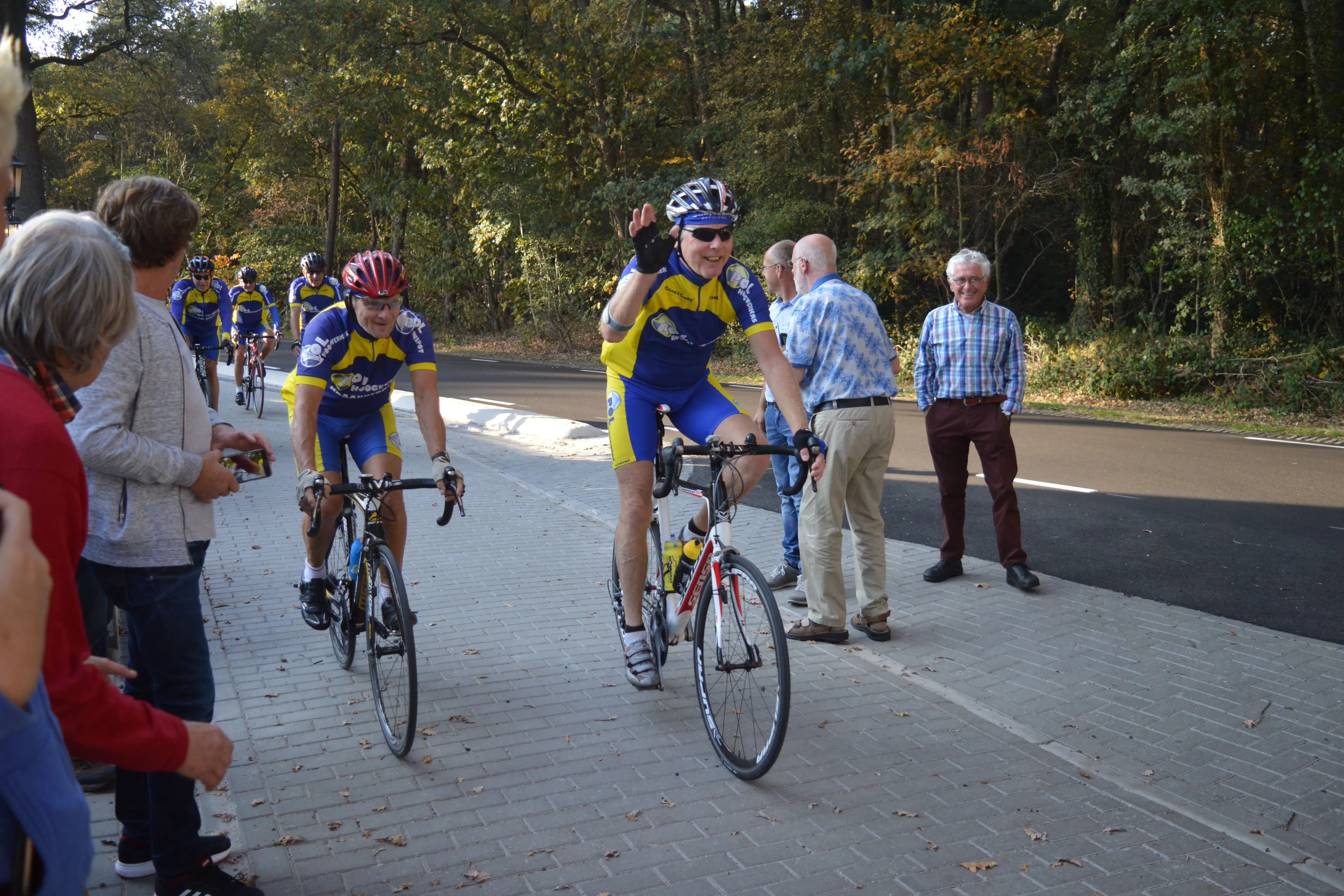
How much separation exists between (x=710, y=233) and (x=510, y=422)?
10.9 m

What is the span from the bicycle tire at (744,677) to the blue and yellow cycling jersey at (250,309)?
1348 centimetres

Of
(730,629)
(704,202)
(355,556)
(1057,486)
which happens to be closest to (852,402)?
(704,202)

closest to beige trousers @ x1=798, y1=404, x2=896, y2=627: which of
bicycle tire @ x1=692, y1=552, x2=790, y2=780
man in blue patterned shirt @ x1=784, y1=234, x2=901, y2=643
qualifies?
man in blue patterned shirt @ x1=784, y1=234, x2=901, y2=643

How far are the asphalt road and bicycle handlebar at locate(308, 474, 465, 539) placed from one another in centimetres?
352

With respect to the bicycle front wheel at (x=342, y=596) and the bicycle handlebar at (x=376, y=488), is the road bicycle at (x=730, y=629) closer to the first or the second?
the bicycle handlebar at (x=376, y=488)

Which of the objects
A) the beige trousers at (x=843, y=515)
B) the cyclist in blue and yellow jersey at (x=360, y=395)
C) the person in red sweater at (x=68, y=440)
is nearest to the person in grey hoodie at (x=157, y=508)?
the person in red sweater at (x=68, y=440)

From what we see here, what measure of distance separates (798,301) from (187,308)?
974 centimetres

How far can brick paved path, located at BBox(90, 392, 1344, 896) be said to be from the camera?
11.8 ft

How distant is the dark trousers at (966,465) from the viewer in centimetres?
707

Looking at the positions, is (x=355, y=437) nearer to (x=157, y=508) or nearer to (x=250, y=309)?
(x=157, y=508)

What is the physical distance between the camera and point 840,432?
609 centimetres

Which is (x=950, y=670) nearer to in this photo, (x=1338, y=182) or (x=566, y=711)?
(x=566, y=711)

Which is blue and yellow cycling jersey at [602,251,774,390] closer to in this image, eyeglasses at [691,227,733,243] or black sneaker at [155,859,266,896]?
eyeglasses at [691,227,733,243]

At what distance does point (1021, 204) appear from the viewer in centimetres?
2342
